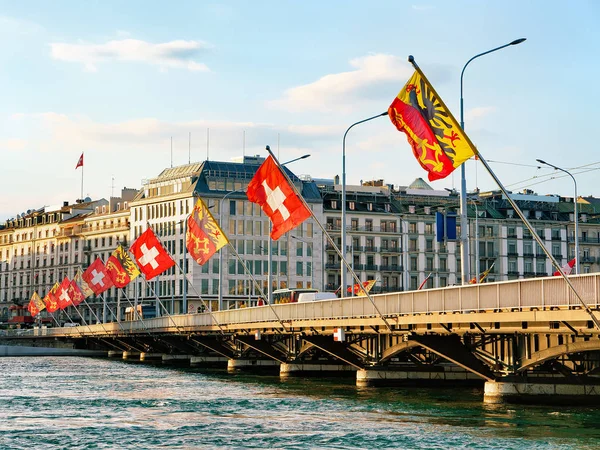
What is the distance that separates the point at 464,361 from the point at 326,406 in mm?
7076

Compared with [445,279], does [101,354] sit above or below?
below

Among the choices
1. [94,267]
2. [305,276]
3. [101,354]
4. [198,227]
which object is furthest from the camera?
[305,276]

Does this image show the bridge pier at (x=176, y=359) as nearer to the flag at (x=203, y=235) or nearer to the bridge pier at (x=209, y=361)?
the bridge pier at (x=209, y=361)

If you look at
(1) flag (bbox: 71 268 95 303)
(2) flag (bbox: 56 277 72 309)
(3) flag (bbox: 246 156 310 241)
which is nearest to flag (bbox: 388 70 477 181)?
(3) flag (bbox: 246 156 310 241)

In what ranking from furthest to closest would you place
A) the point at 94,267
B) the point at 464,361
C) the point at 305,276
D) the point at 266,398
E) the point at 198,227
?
the point at 305,276
the point at 94,267
the point at 198,227
the point at 266,398
the point at 464,361

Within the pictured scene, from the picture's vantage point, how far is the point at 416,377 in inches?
2970

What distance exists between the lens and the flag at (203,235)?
75.2 m

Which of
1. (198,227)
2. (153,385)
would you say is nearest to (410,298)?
(198,227)

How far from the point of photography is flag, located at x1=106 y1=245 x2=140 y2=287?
108875mm

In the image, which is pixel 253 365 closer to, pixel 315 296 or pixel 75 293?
pixel 315 296

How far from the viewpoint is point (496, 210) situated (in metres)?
191

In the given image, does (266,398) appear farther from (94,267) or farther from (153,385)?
(94,267)

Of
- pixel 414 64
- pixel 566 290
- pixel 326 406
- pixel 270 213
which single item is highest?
pixel 414 64

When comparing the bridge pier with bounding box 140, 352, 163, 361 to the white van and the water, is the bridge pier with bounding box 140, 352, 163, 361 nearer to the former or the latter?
the white van
